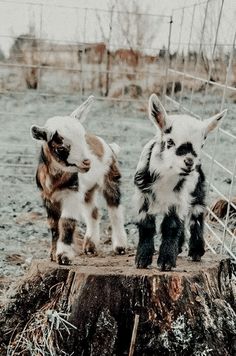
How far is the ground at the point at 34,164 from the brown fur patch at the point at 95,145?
48 centimetres

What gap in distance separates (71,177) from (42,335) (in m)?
0.81

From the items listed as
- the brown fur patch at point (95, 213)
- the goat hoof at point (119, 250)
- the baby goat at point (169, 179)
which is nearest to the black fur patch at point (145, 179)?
the baby goat at point (169, 179)

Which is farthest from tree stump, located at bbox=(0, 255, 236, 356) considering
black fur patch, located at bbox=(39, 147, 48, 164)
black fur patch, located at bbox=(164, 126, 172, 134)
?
black fur patch, located at bbox=(164, 126, 172, 134)

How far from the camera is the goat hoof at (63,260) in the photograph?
9.80 ft

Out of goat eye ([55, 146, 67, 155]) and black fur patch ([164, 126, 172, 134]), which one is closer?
black fur patch ([164, 126, 172, 134])

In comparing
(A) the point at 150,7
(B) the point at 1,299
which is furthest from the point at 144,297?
(A) the point at 150,7

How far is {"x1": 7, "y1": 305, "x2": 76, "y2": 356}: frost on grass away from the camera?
2.83m

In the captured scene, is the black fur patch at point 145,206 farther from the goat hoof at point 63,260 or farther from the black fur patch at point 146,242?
the goat hoof at point 63,260

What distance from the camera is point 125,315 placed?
279 cm

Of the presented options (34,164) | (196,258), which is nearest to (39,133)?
(196,258)

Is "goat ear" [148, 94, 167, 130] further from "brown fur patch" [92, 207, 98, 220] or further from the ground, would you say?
"brown fur patch" [92, 207, 98, 220]

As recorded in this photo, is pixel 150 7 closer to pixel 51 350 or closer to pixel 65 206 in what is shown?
pixel 65 206

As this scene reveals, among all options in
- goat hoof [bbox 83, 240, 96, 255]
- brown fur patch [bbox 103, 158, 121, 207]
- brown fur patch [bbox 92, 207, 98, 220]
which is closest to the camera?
brown fur patch [bbox 103, 158, 121, 207]

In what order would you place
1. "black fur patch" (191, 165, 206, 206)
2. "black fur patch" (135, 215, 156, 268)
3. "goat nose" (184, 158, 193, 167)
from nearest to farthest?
"goat nose" (184, 158, 193, 167) < "black fur patch" (135, 215, 156, 268) < "black fur patch" (191, 165, 206, 206)
